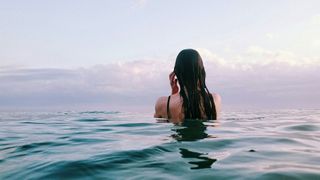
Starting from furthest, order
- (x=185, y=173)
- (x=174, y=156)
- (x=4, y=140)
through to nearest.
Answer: (x=4, y=140)
(x=174, y=156)
(x=185, y=173)

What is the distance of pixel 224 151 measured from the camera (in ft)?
14.5

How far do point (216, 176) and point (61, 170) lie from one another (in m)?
1.48

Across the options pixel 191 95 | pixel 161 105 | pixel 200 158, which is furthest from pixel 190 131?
pixel 200 158

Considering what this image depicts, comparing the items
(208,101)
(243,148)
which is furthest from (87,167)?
(208,101)

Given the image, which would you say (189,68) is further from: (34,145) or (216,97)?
(34,145)

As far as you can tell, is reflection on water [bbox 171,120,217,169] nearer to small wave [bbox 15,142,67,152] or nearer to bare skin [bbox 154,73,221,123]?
bare skin [bbox 154,73,221,123]

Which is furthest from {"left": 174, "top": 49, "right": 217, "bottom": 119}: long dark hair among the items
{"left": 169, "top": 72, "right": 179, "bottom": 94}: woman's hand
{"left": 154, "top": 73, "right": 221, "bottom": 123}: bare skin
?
{"left": 169, "top": 72, "right": 179, "bottom": 94}: woman's hand

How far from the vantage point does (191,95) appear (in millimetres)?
6836

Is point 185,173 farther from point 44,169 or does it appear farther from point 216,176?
point 44,169

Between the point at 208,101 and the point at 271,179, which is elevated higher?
the point at 208,101

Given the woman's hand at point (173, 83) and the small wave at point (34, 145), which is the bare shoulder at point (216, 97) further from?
the small wave at point (34, 145)

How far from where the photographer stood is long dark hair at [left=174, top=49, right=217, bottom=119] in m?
6.79

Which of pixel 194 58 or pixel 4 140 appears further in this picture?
pixel 194 58

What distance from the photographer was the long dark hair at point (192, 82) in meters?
6.79
